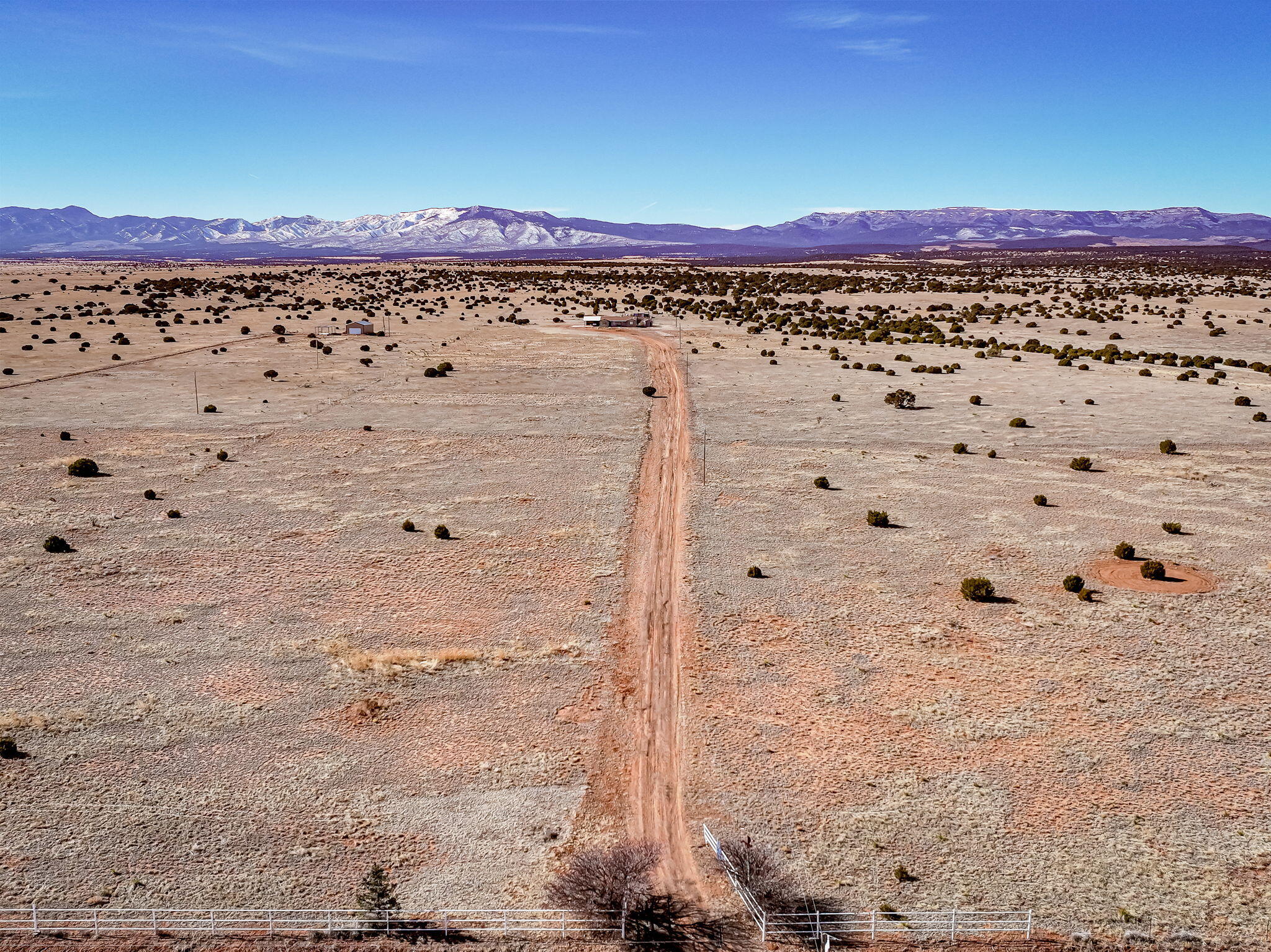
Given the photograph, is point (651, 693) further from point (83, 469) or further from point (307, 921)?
point (83, 469)

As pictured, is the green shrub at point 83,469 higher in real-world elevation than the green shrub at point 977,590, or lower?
higher

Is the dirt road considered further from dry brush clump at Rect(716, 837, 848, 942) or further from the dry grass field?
dry brush clump at Rect(716, 837, 848, 942)

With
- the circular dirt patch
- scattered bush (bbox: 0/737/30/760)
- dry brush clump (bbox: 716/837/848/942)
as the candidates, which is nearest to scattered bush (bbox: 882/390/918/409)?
the circular dirt patch

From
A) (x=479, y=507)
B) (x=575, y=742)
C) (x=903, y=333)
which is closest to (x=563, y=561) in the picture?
(x=479, y=507)

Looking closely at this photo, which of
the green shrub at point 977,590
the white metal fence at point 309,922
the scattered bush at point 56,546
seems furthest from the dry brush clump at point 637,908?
the scattered bush at point 56,546

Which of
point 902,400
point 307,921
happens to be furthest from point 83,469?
point 902,400

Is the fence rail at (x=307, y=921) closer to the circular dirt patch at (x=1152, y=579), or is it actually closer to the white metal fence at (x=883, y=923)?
the white metal fence at (x=883, y=923)
